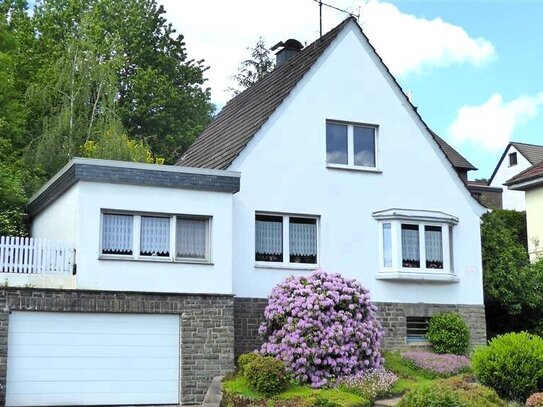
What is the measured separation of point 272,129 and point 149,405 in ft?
25.0

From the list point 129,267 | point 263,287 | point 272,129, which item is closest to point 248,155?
point 272,129

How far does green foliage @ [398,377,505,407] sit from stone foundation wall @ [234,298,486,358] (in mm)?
5985

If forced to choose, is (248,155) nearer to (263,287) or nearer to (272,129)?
(272,129)

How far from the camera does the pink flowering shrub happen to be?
676 inches

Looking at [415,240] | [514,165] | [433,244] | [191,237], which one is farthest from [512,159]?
[191,237]

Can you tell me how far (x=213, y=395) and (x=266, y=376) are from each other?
1137 millimetres

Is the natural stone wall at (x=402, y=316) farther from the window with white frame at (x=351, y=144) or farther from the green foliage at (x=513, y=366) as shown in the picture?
the green foliage at (x=513, y=366)

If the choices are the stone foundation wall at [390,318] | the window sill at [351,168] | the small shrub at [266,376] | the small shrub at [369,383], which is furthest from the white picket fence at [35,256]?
the window sill at [351,168]

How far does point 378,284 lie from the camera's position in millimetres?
21344

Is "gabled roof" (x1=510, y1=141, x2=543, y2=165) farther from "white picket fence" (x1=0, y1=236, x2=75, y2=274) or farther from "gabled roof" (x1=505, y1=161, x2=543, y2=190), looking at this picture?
"white picket fence" (x1=0, y1=236, x2=75, y2=274)

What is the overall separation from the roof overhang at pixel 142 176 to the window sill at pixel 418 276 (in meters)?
5.13

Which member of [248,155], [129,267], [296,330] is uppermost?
[248,155]

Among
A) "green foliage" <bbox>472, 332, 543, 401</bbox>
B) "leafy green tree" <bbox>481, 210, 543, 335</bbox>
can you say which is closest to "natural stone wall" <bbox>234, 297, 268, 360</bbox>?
"green foliage" <bbox>472, 332, 543, 401</bbox>

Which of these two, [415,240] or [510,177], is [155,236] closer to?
[415,240]
